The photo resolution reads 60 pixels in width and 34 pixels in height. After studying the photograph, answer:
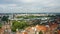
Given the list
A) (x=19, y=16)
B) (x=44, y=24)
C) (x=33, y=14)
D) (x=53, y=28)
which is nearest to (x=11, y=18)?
(x=19, y=16)

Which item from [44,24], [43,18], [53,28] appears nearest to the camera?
[53,28]

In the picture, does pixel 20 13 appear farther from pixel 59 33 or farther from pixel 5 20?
pixel 59 33

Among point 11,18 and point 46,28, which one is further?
point 11,18

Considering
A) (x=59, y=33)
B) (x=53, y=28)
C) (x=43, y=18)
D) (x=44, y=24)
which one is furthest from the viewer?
(x=43, y=18)

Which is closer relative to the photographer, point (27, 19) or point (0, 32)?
point (0, 32)

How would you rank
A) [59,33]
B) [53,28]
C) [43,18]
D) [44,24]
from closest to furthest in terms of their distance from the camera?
[59,33], [53,28], [44,24], [43,18]

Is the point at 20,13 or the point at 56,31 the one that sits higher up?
the point at 20,13

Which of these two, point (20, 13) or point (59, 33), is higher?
point (20, 13)

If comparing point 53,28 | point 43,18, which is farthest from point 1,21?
point 53,28

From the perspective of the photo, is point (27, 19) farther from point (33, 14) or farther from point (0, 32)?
point (0, 32)
